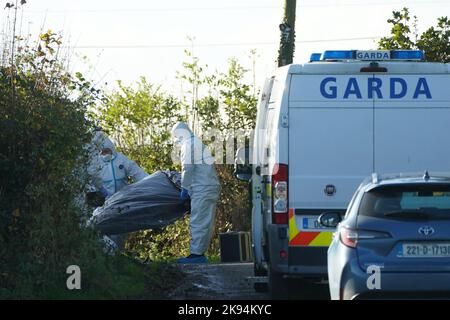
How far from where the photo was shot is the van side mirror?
47.5 feet

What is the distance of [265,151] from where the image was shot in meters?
12.6

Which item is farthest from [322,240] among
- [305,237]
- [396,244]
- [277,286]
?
[396,244]

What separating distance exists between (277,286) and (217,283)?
2.20 m

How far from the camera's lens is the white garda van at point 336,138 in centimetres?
1161

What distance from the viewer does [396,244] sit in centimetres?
967

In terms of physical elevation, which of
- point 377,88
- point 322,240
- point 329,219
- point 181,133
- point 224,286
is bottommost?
point 224,286

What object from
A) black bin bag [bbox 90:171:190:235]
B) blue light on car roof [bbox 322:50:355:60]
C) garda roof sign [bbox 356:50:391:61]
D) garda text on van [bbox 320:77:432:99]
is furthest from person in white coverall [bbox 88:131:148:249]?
garda text on van [bbox 320:77:432:99]

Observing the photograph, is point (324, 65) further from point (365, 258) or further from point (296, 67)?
point (365, 258)

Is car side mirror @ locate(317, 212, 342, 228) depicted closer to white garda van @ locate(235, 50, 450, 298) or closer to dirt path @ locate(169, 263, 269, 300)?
white garda van @ locate(235, 50, 450, 298)

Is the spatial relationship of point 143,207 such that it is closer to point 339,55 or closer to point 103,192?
point 103,192

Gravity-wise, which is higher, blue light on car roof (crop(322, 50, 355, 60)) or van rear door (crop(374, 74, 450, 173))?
blue light on car roof (crop(322, 50, 355, 60))

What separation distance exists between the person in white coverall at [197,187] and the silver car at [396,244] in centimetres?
704

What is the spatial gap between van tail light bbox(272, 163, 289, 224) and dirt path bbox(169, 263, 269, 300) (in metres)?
1.64
